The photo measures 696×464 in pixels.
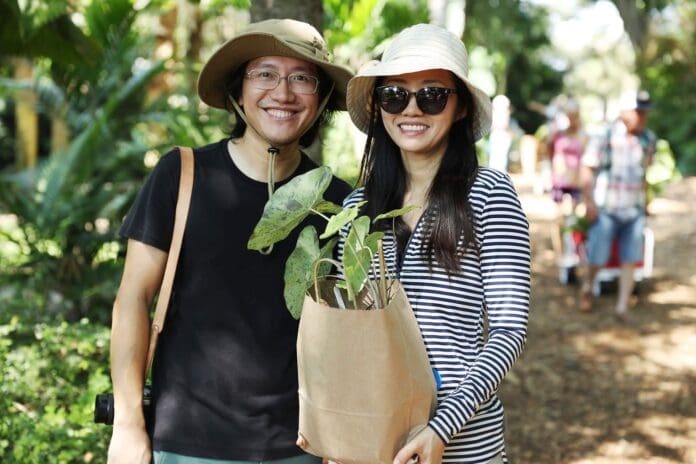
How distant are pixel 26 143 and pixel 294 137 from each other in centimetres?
1218

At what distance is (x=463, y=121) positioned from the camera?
7.56 feet

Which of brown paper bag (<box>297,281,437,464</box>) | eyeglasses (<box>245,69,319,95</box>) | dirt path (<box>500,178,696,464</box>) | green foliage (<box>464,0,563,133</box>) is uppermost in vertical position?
green foliage (<box>464,0,563,133</box>)

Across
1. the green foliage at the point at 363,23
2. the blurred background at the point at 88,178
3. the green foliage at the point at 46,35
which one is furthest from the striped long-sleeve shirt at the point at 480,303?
the green foliage at the point at 363,23

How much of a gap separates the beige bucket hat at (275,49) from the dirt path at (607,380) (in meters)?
3.21

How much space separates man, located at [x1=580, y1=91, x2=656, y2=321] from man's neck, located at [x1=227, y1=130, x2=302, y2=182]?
19.3 feet

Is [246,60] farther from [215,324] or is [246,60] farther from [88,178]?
[88,178]

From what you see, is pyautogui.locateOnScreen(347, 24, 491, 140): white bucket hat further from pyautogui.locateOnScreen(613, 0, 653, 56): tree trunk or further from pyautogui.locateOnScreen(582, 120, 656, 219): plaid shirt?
pyautogui.locateOnScreen(613, 0, 653, 56): tree trunk

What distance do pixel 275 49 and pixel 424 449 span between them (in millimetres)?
1256

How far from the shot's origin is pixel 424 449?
1848mm

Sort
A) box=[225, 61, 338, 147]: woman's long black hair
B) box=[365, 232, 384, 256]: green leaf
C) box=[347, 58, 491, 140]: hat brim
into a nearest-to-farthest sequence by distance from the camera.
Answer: box=[365, 232, 384, 256]: green leaf
box=[347, 58, 491, 140]: hat brim
box=[225, 61, 338, 147]: woman's long black hair

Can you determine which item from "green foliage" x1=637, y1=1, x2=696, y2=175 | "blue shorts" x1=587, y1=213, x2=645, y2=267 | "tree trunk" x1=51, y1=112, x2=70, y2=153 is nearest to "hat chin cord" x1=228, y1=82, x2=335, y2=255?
"blue shorts" x1=587, y1=213, x2=645, y2=267

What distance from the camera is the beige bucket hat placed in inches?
95.6

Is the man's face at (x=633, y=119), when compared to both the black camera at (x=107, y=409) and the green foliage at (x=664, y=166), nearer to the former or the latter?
the black camera at (x=107, y=409)

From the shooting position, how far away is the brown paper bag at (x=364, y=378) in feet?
5.76
